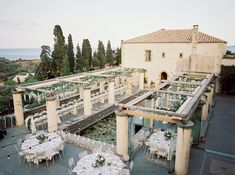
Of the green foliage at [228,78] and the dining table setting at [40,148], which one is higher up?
the green foliage at [228,78]

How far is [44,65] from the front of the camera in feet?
91.1

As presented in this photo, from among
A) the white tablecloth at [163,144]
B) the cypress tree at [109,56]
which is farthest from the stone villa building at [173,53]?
the white tablecloth at [163,144]

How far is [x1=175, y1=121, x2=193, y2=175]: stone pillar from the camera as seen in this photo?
7.58 m

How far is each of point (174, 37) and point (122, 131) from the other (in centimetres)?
1912

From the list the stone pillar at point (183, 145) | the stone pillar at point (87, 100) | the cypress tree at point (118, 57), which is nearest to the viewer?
the stone pillar at point (183, 145)

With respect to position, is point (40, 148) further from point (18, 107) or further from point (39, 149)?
point (18, 107)

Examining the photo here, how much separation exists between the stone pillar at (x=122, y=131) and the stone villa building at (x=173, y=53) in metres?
17.1

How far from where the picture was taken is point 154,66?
1008 inches

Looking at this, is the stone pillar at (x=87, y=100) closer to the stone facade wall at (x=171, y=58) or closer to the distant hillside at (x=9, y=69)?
the stone facade wall at (x=171, y=58)

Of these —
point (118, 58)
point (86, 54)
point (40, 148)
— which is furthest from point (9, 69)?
point (40, 148)

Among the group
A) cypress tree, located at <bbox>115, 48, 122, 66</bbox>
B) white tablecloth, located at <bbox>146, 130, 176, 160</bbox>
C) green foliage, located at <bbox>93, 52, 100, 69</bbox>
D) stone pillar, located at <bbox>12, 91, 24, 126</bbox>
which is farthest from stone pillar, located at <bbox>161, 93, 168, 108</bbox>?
cypress tree, located at <bbox>115, 48, 122, 66</bbox>

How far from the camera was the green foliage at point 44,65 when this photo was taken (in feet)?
89.6

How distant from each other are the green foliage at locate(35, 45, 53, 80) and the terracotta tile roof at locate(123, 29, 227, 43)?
11.5 m

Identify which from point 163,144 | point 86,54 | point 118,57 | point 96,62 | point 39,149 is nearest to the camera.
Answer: point 39,149
